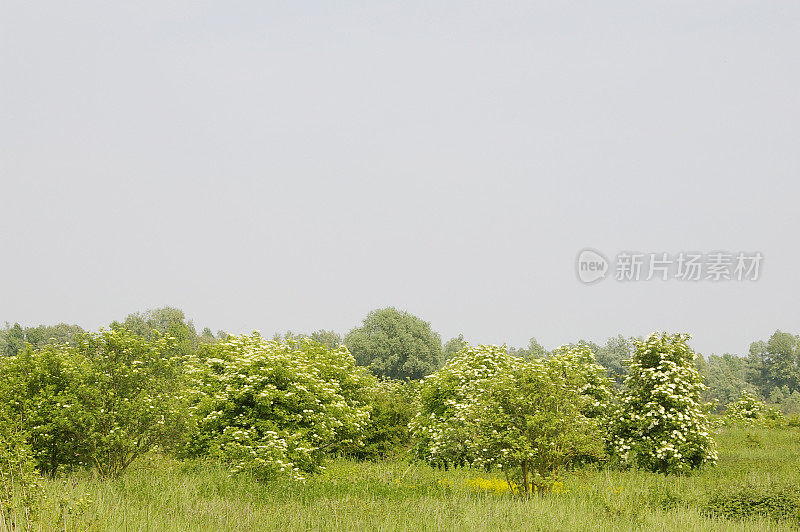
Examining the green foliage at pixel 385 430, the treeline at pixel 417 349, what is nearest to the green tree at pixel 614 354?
the treeline at pixel 417 349

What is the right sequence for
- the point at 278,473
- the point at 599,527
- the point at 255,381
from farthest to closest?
the point at 255,381 → the point at 278,473 → the point at 599,527

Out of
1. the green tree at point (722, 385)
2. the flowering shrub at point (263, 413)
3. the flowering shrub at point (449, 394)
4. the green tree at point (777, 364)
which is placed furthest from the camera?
the green tree at point (777, 364)

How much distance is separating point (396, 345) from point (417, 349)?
245 cm

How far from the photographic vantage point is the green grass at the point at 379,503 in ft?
32.3

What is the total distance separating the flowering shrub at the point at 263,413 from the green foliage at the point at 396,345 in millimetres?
49529

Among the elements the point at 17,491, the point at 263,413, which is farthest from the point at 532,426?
the point at 17,491

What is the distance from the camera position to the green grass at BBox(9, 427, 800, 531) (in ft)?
32.3

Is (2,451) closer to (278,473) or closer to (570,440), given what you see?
(278,473)

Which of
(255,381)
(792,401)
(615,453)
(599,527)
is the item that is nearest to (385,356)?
(792,401)

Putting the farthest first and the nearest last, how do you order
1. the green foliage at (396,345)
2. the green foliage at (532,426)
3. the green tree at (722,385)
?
1. the green tree at (722,385)
2. the green foliage at (396,345)
3. the green foliage at (532,426)

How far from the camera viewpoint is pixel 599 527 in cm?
988

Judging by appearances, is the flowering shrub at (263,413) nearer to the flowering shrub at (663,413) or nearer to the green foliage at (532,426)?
the green foliage at (532,426)

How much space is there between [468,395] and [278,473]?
6.76m

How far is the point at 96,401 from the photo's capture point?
14875 millimetres
